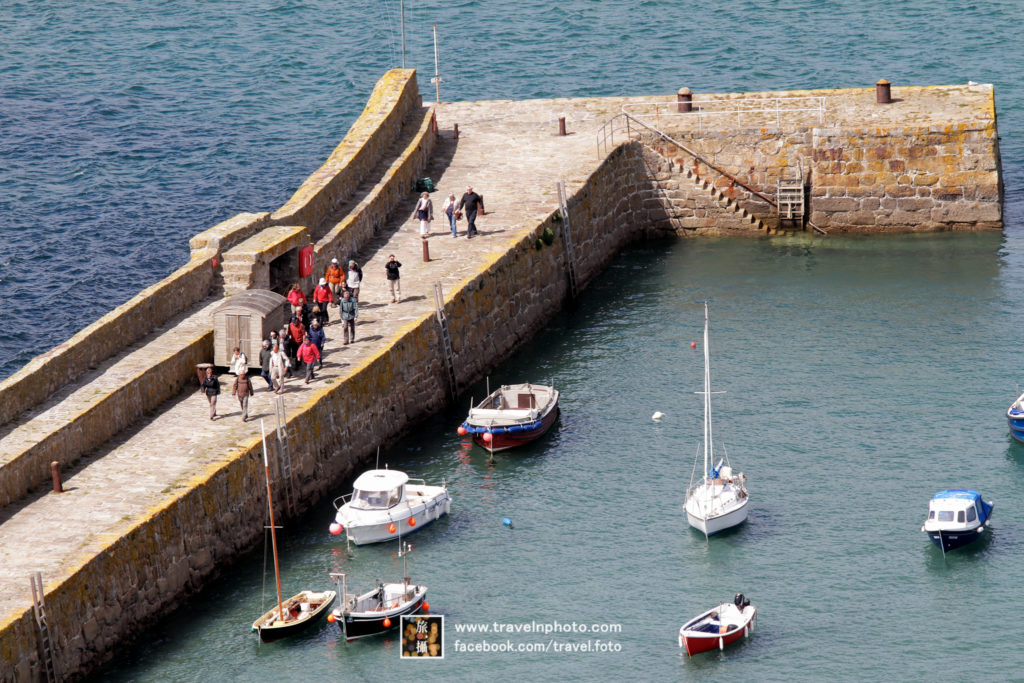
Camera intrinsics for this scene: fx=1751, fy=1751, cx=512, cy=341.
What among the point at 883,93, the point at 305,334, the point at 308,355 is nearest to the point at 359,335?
the point at 305,334

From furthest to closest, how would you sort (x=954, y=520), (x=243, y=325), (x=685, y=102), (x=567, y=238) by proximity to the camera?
(x=685, y=102) < (x=567, y=238) < (x=243, y=325) < (x=954, y=520)

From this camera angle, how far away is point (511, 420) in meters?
53.1

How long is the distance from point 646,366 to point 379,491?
14.0 metres

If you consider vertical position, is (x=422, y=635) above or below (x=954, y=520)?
below

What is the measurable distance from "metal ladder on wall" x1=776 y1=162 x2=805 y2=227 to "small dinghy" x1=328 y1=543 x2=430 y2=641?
33.5 m

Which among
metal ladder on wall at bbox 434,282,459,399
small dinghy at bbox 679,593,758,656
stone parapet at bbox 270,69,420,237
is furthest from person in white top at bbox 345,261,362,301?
small dinghy at bbox 679,593,758,656

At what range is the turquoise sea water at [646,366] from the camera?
42625 mm

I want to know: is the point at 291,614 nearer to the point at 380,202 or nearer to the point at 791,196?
the point at 380,202

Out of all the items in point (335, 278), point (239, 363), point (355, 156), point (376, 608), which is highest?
point (355, 156)

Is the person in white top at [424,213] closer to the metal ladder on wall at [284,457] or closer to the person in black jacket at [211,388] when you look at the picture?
the metal ladder on wall at [284,457]

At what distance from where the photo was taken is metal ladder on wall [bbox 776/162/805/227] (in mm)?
71812

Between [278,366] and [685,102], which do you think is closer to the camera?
[278,366]

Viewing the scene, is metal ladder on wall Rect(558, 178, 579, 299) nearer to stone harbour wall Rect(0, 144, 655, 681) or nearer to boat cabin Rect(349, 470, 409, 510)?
stone harbour wall Rect(0, 144, 655, 681)

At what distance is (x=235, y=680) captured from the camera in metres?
40.8
